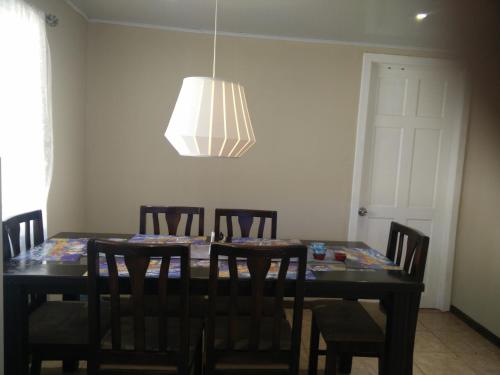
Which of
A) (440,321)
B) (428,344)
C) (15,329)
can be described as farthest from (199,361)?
(440,321)

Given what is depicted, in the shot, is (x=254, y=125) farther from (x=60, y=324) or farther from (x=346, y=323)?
(x=60, y=324)

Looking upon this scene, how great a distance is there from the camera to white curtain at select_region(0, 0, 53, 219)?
6.11ft

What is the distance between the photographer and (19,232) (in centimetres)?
193

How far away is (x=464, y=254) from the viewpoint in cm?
308

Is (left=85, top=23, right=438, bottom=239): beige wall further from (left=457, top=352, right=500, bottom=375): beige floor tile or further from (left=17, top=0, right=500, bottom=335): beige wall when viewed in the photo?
(left=457, top=352, right=500, bottom=375): beige floor tile

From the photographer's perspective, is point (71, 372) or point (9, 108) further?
point (71, 372)

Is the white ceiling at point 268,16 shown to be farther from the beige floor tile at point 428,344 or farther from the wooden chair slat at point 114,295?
the beige floor tile at point 428,344

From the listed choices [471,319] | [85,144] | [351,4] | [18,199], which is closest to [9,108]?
[18,199]

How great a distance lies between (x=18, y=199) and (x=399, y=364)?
2189mm

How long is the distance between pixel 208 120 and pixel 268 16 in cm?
141

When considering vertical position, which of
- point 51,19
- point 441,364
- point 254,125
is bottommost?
point 441,364

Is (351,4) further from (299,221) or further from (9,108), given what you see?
(9,108)

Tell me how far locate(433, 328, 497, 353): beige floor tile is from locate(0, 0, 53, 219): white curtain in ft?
9.80

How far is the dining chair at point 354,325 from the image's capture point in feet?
5.86
